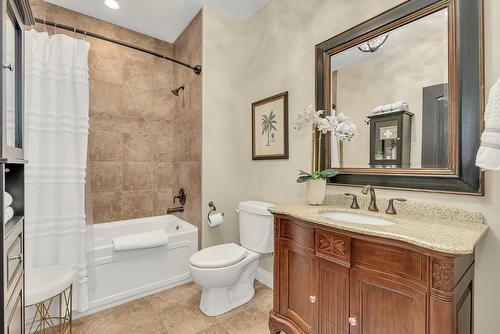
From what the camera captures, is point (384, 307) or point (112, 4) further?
point (112, 4)

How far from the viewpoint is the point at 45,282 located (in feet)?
4.46

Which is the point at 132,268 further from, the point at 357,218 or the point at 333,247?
the point at 357,218

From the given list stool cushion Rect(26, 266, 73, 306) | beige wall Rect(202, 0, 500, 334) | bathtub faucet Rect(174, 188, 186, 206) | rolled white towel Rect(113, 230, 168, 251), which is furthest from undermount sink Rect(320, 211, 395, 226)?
bathtub faucet Rect(174, 188, 186, 206)

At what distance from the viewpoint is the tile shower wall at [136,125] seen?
97.7 inches

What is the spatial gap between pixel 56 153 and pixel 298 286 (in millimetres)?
1937

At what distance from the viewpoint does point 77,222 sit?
5.84ft

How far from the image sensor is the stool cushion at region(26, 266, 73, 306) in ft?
4.17

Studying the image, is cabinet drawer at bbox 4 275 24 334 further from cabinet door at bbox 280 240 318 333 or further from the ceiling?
the ceiling

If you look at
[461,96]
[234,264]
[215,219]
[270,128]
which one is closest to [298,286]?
[234,264]

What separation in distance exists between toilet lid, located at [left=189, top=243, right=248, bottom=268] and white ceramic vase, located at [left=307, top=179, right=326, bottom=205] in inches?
29.5

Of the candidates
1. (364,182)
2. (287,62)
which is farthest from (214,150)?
(364,182)

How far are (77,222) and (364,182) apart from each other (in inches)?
83.0

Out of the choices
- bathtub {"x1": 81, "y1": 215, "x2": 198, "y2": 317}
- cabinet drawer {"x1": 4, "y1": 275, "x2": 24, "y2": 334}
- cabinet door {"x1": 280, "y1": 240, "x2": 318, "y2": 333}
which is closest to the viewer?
cabinet drawer {"x1": 4, "y1": 275, "x2": 24, "y2": 334}

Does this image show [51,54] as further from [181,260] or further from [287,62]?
[181,260]
